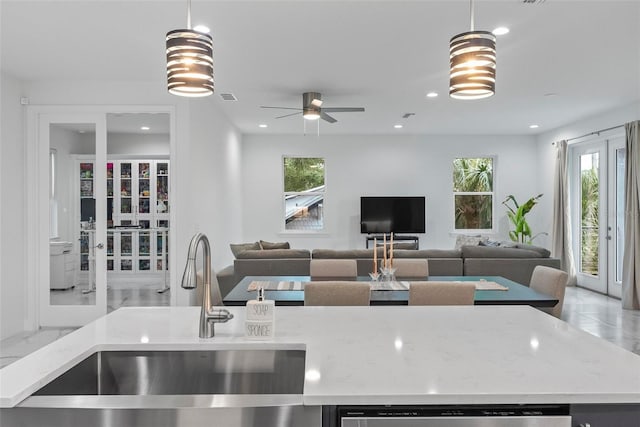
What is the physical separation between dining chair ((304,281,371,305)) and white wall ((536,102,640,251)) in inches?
211

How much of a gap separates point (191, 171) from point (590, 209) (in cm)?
602

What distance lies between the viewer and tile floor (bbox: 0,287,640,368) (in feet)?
14.0

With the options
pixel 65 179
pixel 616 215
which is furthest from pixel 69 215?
pixel 616 215

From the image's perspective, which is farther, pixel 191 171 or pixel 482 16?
pixel 191 171

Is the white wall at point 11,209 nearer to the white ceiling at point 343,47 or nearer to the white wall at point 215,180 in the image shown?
the white ceiling at point 343,47

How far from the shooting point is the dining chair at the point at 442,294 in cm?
277

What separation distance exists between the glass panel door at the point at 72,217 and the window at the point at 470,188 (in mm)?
6567

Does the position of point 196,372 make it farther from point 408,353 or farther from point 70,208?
point 70,208

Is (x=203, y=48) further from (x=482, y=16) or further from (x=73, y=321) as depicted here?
(x=73, y=321)

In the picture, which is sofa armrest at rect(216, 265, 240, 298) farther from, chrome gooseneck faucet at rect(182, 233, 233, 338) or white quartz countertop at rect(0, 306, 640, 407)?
chrome gooseneck faucet at rect(182, 233, 233, 338)

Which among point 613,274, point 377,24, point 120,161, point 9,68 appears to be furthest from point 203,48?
point 120,161

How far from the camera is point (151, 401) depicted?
44.1 inches

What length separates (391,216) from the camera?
29.2ft

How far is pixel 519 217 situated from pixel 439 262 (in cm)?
402
